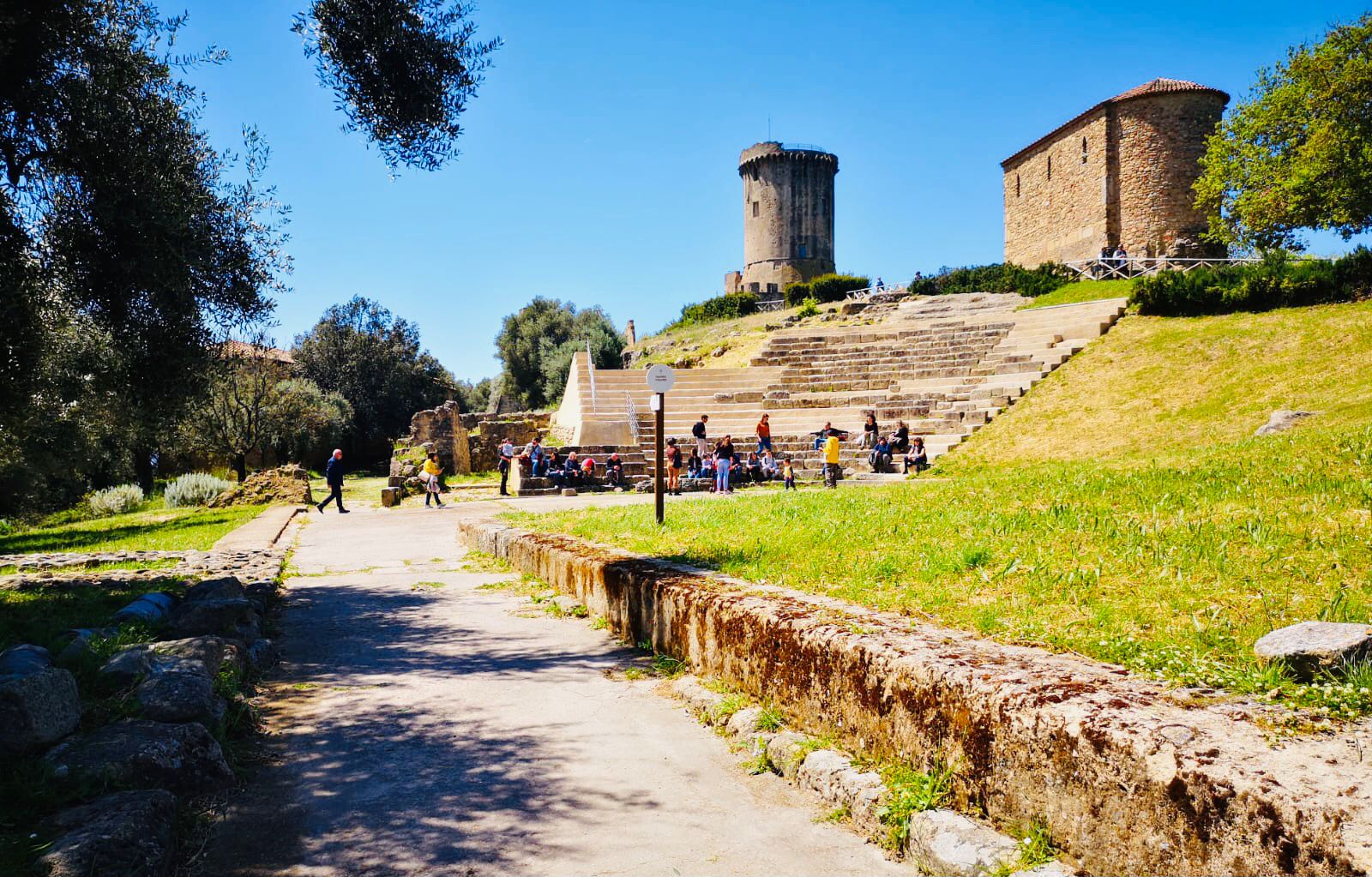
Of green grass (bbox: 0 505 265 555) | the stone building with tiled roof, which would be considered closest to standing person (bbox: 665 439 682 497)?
green grass (bbox: 0 505 265 555)

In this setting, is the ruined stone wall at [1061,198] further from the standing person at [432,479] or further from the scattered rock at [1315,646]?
the scattered rock at [1315,646]

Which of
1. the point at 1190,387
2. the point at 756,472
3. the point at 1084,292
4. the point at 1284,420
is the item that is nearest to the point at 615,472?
the point at 756,472

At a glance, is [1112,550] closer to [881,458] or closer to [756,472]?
[881,458]

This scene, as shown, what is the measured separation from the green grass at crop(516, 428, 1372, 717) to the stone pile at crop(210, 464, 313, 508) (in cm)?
1733

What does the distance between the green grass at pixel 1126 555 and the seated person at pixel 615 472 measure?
14411 millimetres

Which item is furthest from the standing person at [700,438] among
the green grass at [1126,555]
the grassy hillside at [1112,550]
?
the green grass at [1126,555]

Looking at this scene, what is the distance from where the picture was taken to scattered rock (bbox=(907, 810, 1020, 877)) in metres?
2.46

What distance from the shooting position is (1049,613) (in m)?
3.51

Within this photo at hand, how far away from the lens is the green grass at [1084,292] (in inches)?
1171

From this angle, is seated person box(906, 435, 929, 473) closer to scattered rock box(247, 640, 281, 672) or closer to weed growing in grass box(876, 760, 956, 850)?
scattered rock box(247, 640, 281, 672)

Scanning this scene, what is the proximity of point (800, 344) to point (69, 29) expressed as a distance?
85.4 ft

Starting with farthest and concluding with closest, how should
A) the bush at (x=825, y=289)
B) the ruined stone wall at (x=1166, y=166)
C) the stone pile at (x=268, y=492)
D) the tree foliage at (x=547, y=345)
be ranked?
the bush at (x=825, y=289)
the tree foliage at (x=547, y=345)
the ruined stone wall at (x=1166, y=166)
the stone pile at (x=268, y=492)

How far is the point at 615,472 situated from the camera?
2167cm

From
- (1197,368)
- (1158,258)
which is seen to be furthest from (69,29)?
(1158,258)
